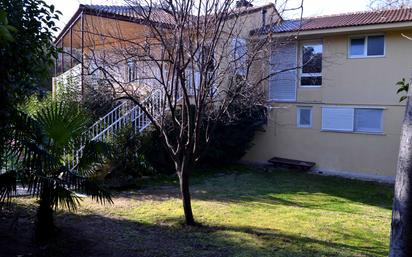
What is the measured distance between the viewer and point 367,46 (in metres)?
14.4

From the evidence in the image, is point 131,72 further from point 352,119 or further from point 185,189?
point 352,119

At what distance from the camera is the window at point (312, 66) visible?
15.5 m

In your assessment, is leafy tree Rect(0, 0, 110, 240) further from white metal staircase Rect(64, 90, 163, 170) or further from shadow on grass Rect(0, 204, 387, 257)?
white metal staircase Rect(64, 90, 163, 170)

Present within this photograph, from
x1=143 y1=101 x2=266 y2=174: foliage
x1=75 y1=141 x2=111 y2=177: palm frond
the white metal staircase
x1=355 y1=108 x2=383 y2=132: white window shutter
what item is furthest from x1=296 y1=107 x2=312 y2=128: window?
x1=75 y1=141 x2=111 y2=177: palm frond

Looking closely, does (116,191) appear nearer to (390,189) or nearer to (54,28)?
(54,28)

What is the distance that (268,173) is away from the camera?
14656 mm

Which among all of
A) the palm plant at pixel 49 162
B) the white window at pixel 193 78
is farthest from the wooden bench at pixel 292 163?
the palm plant at pixel 49 162

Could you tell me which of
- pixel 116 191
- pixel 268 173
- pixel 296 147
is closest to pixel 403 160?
pixel 116 191

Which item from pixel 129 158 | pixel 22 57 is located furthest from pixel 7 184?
pixel 129 158

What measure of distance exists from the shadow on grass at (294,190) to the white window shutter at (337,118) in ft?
6.06

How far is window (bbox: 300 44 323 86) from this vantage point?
15.5 meters

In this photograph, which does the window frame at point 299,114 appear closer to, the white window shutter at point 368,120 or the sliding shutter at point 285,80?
the sliding shutter at point 285,80

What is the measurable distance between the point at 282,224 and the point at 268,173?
674 cm

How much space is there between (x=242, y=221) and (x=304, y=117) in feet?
28.5
